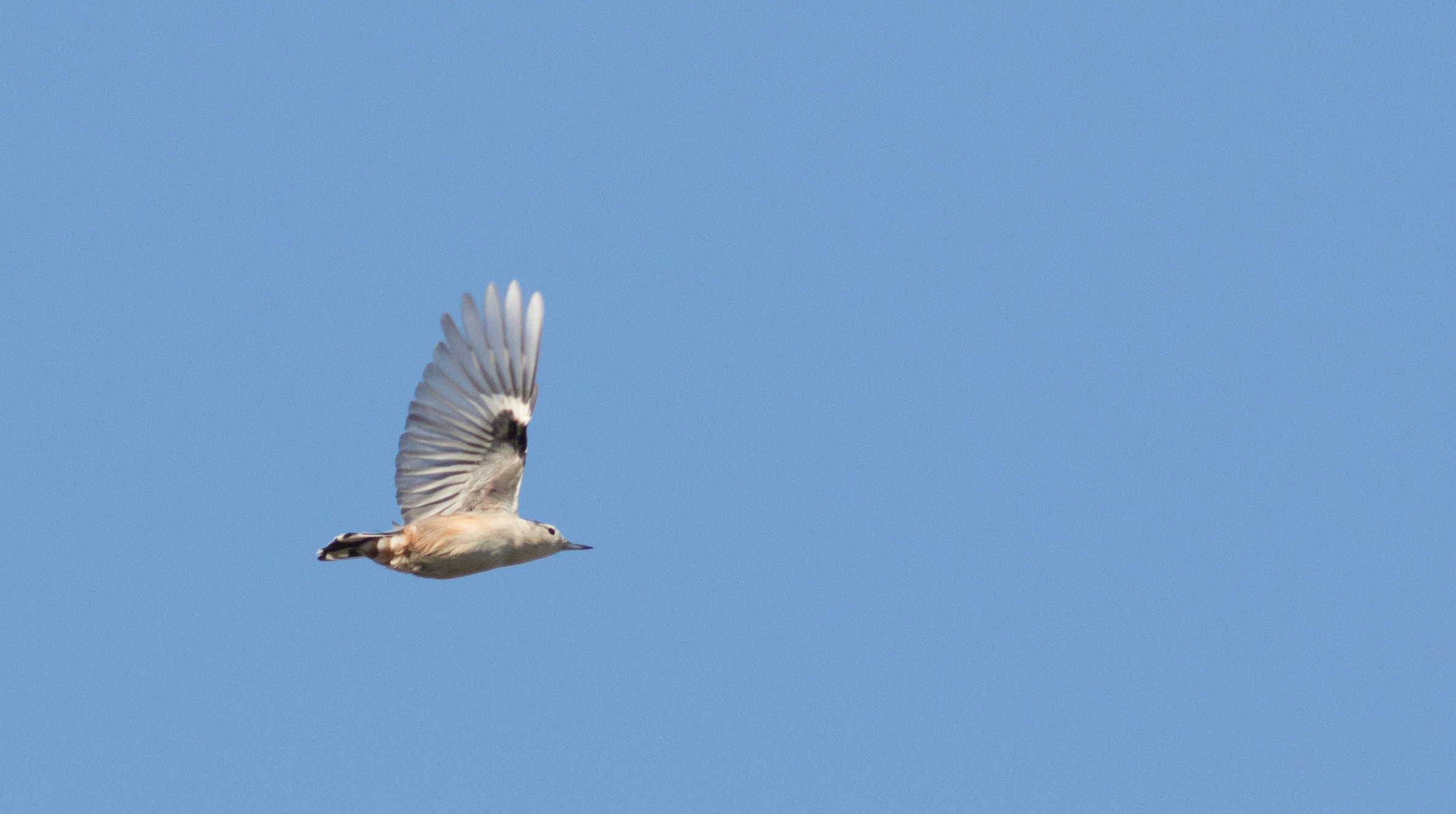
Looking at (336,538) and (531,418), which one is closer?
(336,538)

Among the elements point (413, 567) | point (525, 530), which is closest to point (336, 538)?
point (413, 567)

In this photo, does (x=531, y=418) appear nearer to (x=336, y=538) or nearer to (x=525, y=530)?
(x=525, y=530)

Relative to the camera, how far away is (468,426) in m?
11.2

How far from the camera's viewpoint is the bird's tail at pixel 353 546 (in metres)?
10.6

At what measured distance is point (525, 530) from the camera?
36.2 feet

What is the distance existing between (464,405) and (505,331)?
0.55m

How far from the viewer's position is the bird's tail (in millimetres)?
10609

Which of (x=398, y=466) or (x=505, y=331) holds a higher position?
(x=505, y=331)

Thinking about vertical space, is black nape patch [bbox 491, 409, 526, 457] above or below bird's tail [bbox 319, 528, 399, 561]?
above

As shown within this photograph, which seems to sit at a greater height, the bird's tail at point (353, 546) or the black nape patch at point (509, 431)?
the black nape patch at point (509, 431)

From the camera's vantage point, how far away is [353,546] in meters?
10.7

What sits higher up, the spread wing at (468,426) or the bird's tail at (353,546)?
the spread wing at (468,426)

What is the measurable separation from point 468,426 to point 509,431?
0.88 ft

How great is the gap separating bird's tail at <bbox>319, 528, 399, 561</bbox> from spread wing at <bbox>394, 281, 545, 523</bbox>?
451mm
